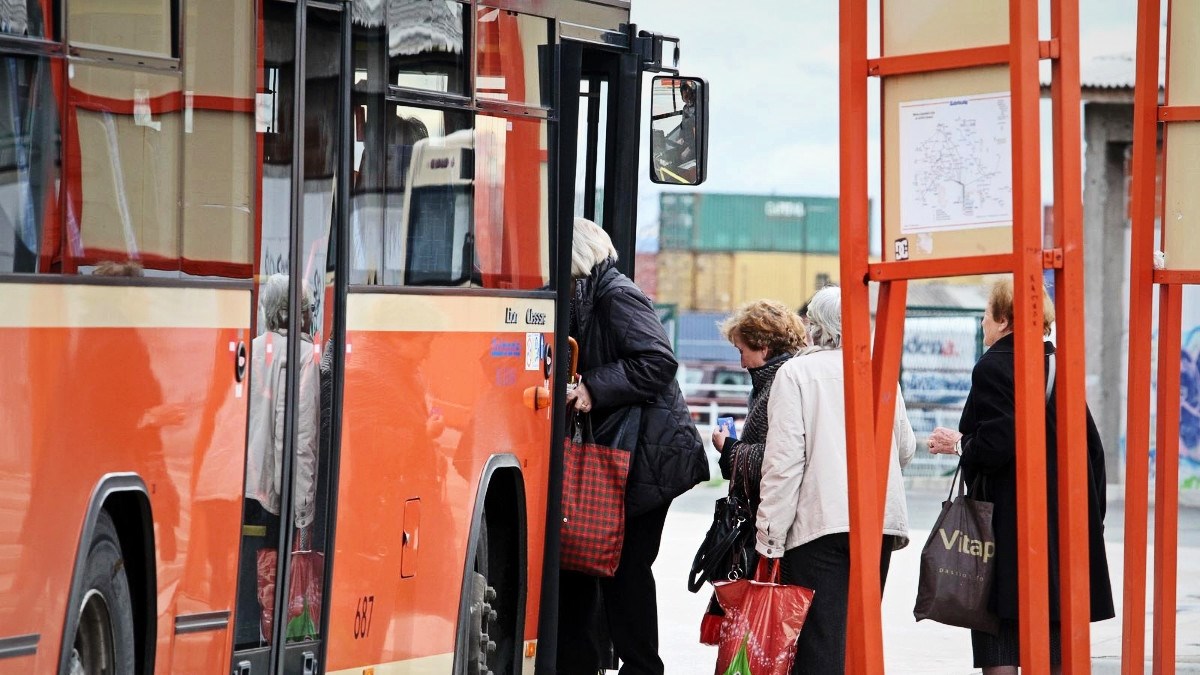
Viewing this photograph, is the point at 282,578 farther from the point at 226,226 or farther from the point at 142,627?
the point at 226,226

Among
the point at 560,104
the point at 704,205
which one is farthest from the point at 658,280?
the point at 560,104

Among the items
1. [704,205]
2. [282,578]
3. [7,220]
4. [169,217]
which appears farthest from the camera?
[704,205]

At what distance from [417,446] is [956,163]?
2.02 metres

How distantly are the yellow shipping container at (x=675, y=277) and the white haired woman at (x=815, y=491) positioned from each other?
52.3 meters

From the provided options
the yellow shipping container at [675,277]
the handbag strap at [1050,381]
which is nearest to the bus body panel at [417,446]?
the handbag strap at [1050,381]

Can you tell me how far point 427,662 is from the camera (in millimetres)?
6184

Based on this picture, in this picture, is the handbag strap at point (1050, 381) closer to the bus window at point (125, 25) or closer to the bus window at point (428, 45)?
the bus window at point (428, 45)

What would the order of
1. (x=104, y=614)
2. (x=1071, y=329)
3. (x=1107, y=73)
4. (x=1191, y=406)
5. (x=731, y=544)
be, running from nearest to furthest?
(x=104, y=614) → (x=1071, y=329) → (x=731, y=544) → (x=1191, y=406) → (x=1107, y=73)

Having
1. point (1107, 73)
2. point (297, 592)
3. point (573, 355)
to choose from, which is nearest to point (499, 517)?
point (573, 355)

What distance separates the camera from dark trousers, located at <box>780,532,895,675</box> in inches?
272

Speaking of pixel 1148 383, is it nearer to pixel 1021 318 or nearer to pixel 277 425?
pixel 1021 318

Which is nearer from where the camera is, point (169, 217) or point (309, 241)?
point (169, 217)

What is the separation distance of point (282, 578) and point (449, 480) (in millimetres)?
949

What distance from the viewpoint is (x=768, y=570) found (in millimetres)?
6984
